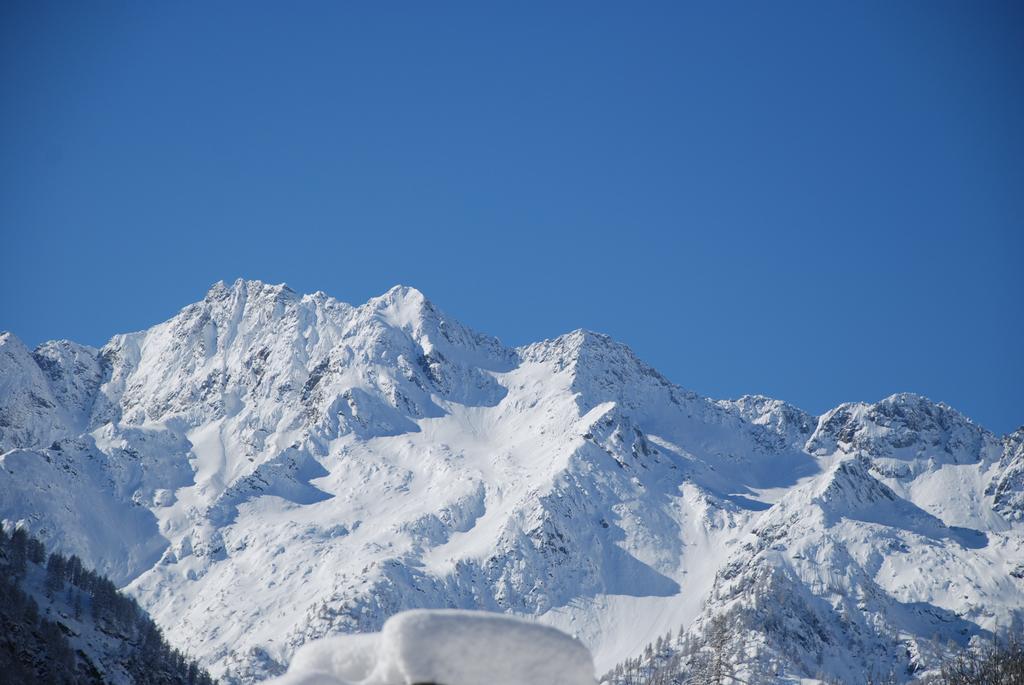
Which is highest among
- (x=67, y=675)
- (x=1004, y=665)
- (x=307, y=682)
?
(x=1004, y=665)

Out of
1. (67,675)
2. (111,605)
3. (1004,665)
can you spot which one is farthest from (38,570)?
(1004,665)

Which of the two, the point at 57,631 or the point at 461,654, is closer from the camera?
the point at 461,654

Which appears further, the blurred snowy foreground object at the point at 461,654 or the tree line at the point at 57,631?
the tree line at the point at 57,631

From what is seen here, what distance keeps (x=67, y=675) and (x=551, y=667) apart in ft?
391

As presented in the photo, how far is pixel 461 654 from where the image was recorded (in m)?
46.8

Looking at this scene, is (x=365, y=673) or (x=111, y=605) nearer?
(x=365, y=673)

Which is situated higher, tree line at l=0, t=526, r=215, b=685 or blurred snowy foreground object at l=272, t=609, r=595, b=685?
tree line at l=0, t=526, r=215, b=685

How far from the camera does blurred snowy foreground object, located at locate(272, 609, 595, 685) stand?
46.4 metres

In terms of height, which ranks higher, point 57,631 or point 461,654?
point 57,631

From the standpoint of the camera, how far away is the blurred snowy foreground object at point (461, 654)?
46.4m

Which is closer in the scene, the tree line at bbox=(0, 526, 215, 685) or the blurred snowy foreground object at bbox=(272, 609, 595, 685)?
the blurred snowy foreground object at bbox=(272, 609, 595, 685)

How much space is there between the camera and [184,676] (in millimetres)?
192500

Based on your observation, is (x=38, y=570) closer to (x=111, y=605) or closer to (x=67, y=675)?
(x=111, y=605)

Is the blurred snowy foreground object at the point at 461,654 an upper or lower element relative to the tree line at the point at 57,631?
lower
